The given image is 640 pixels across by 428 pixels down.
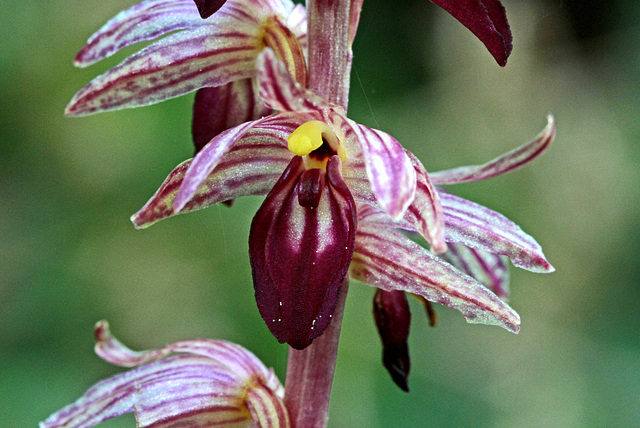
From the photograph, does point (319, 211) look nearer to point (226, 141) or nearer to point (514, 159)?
point (226, 141)

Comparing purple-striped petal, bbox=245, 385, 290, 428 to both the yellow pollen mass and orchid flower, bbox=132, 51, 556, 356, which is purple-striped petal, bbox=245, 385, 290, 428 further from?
the yellow pollen mass

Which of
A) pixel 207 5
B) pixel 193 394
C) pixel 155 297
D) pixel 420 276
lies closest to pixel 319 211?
pixel 420 276

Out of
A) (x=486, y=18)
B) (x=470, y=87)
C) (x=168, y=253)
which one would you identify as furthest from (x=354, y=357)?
(x=486, y=18)

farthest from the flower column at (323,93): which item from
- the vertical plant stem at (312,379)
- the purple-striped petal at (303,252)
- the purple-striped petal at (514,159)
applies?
the purple-striped petal at (514,159)

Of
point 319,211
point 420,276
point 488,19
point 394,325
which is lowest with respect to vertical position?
point 394,325

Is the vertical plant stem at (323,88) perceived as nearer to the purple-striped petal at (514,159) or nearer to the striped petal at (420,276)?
the striped petal at (420,276)
